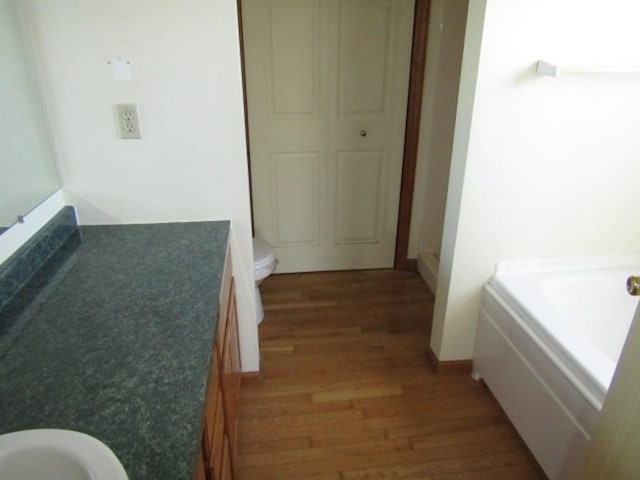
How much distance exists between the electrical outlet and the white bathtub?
1.50 metres

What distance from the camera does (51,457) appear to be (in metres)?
0.79

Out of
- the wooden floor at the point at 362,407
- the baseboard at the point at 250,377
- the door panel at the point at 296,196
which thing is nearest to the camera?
the wooden floor at the point at 362,407

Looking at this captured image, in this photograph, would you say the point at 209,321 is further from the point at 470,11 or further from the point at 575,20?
the point at 575,20

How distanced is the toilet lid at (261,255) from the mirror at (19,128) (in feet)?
3.39

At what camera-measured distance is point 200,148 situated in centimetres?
166

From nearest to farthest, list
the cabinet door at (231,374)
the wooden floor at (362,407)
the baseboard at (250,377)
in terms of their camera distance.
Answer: the cabinet door at (231,374) < the wooden floor at (362,407) < the baseboard at (250,377)

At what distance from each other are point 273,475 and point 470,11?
1794 millimetres

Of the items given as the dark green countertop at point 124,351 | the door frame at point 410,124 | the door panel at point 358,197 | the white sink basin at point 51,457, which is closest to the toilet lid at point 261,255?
the door frame at point 410,124

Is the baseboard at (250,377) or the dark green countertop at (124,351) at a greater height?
the dark green countertop at (124,351)

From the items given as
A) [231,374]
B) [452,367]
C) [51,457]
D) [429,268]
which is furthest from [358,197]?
[51,457]

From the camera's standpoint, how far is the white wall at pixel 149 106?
147 centimetres

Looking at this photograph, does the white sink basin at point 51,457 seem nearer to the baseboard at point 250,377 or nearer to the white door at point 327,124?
the baseboard at point 250,377

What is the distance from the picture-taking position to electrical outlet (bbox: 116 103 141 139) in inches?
61.6

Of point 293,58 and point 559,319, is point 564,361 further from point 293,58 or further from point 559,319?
point 293,58
